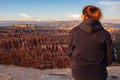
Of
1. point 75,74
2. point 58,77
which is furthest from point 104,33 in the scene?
point 58,77

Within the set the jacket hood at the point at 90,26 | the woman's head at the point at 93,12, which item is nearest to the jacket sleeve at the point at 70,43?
the jacket hood at the point at 90,26

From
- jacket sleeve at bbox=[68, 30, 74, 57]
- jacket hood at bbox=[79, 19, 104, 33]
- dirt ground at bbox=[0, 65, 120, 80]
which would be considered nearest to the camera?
jacket hood at bbox=[79, 19, 104, 33]

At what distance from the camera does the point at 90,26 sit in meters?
3.67

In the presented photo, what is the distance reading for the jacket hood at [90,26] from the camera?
3670 mm

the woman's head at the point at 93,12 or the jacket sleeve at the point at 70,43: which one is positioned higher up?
the woman's head at the point at 93,12

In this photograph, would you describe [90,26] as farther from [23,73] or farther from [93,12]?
[23,73]

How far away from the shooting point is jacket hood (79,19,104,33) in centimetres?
367

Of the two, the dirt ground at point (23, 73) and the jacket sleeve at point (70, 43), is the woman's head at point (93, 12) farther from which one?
the dirt ground at point (23, 73)

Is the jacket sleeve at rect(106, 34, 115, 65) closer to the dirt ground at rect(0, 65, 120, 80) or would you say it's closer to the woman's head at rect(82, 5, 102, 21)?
the woman's head at rect(82, 5, 102, 21)

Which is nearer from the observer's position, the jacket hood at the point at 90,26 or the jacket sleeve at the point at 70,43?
the jacket hood at the point at 90,26

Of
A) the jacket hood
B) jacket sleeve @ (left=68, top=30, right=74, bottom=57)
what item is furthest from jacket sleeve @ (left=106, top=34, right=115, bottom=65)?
jacket sleeve @ (left=68, top=30, right=74, bottom=57)

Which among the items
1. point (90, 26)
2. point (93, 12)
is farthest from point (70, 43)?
point (93, 12)

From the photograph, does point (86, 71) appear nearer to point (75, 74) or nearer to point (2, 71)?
point (75, 74)

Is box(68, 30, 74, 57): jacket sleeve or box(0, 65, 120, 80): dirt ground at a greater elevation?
box(68, 30, 74, 57): jacket sleeve
